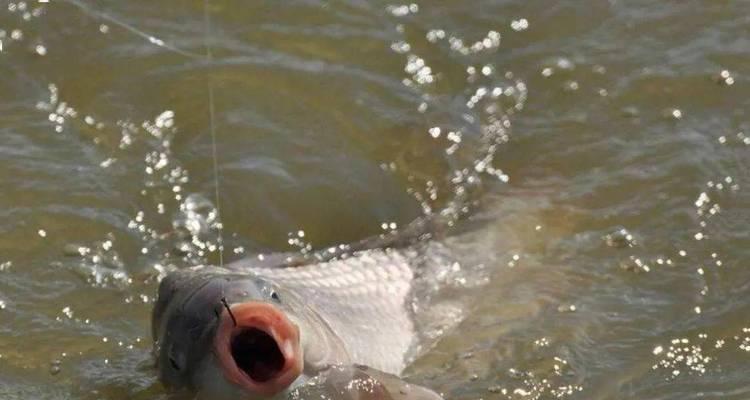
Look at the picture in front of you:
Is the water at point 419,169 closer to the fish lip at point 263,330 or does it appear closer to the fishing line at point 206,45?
the fishing line at point 206,45

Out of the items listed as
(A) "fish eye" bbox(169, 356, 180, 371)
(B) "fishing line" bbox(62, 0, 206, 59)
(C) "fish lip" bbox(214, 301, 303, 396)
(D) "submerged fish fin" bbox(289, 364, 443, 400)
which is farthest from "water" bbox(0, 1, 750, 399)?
(C) "fish lip" bbox(214, 301, 303, 396)

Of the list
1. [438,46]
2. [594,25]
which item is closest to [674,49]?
[594,25]

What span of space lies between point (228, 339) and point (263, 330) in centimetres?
12

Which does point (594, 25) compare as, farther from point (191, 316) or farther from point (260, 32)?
point (191, 316)

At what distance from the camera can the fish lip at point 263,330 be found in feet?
12.0

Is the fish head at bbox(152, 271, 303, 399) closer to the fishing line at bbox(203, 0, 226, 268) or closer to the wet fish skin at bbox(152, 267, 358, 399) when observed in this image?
the wet fish skin at bbox(152, 267, 358, 399)

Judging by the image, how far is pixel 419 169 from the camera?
609 cm

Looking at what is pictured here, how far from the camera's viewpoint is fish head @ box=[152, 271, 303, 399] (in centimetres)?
370

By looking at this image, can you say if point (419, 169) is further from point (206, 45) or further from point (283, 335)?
point (283, 335)

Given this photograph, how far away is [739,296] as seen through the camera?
5.07 metres

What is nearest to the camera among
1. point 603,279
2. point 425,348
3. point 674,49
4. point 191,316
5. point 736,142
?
point 191,316

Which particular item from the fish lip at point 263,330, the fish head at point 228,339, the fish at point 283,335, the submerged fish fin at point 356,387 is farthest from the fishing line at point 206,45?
the fish lip at point 263,330

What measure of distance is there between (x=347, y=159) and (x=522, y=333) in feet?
4.66

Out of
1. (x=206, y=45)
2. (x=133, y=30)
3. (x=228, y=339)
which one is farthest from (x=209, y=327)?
(x=133, y=30)
